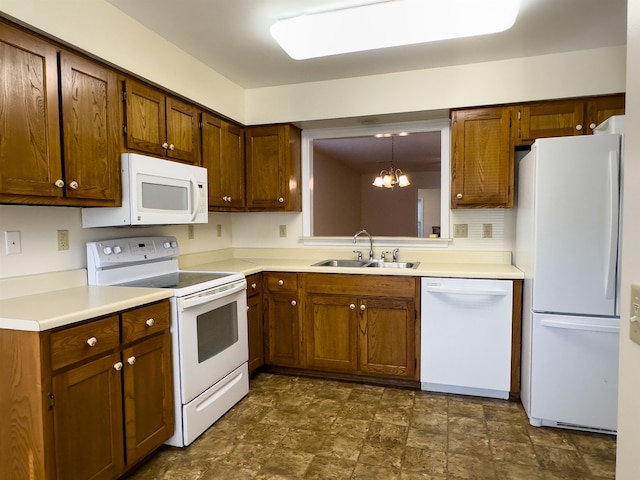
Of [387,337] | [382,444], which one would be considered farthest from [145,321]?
[387,337]

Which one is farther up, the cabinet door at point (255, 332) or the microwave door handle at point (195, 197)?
the microwave door handle at point (195, 197)

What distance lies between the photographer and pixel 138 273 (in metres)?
2.50

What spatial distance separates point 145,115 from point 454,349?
2.42 meters

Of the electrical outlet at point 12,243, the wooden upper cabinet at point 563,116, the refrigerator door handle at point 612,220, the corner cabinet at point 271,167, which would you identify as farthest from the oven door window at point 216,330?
the wooden upper cabinet at point 563,116

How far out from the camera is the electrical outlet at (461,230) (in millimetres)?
3209

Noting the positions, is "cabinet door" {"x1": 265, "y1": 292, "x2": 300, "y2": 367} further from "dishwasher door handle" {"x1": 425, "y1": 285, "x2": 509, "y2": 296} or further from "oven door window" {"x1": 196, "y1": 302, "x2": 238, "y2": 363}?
"dishwasher door handle" {"x1": 425, "y1": 285, "x2": 509, "y2": 296}

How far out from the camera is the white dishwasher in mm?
2609

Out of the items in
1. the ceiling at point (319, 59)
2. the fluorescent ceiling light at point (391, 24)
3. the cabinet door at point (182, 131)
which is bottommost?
the cabinet door at point (182, 131)

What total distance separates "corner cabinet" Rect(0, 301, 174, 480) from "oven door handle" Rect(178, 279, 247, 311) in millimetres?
97

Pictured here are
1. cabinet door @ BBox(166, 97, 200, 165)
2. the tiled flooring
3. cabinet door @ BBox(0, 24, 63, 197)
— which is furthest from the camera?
cabinet door @ BBox(166, 97, 200, 165)

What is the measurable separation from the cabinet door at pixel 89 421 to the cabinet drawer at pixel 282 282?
1.44 metres

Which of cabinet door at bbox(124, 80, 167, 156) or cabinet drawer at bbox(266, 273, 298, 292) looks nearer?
cabinet door at bbox(124, 80, 167, 156)

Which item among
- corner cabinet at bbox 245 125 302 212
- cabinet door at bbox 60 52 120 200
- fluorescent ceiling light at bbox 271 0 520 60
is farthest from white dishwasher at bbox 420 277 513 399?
cabinet door at bbox 60 52 120 200

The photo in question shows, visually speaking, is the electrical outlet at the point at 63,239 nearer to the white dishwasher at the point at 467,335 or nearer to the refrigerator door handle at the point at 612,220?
the white dishwasher at the point at 467,335
